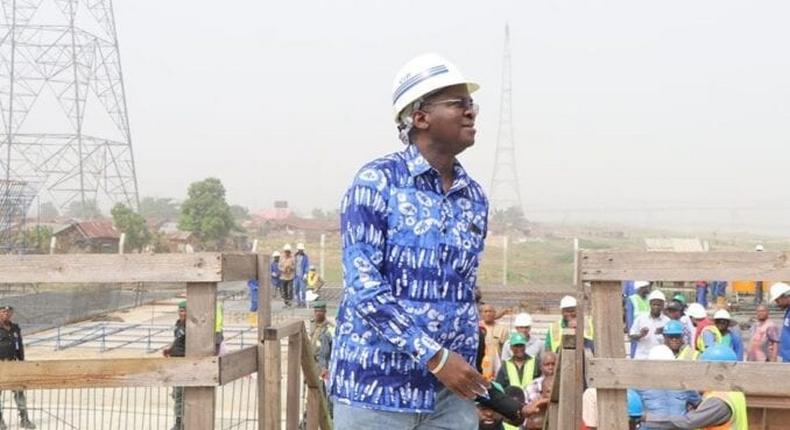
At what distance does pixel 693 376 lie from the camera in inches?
120

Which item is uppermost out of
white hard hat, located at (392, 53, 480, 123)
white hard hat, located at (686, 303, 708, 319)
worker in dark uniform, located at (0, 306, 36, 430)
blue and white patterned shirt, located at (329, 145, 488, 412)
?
white hard hat, located at (392, 53, 480, 123)

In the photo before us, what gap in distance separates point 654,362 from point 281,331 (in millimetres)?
1627

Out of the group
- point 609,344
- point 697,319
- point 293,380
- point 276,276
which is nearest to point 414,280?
point 609,344

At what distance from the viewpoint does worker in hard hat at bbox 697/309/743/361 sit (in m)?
8.66

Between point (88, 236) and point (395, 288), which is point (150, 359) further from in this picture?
point (88, 236)

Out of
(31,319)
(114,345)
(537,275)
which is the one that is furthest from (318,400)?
(537,275)

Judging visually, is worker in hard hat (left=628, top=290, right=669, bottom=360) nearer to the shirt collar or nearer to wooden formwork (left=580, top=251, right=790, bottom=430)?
wooden formwork (left=580, top=251, right=790, bottom=430)

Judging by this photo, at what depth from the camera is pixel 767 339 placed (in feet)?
30.5

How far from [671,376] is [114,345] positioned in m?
15.3

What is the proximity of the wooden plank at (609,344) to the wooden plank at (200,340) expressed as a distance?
142cm

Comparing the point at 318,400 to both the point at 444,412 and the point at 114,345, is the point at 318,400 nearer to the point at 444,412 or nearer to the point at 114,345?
the point at 444,412

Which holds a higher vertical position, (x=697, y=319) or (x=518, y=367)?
(x=697, y=319)

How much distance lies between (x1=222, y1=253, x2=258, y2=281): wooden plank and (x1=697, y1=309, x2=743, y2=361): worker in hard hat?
20.0ft

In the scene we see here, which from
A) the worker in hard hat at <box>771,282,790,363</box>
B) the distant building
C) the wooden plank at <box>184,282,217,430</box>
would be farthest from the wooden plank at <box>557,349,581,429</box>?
the distant building
